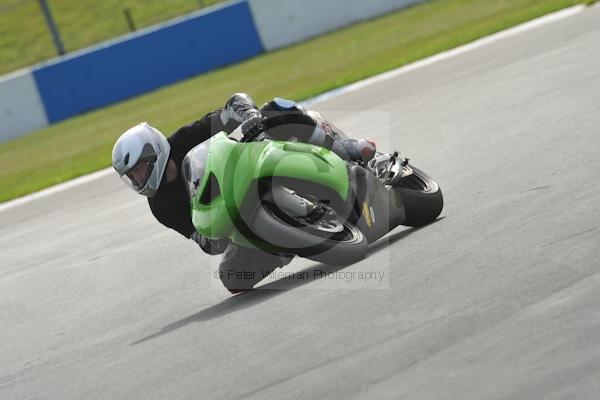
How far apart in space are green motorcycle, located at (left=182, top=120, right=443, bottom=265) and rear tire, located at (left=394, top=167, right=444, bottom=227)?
0.35 metres

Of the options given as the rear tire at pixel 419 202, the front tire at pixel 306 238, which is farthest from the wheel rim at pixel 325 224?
the rear tire at pixel 419 202

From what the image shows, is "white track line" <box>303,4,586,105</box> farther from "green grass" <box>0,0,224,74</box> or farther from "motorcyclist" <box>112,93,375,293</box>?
"green grass" <box>0,0,224,74</box>

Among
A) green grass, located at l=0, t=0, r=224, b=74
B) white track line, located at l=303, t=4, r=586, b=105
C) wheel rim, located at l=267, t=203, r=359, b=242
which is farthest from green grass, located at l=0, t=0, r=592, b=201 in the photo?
wheel rim, located at l=267, t=203, r=359, b=242

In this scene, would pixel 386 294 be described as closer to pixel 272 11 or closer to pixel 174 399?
pixel 174 399

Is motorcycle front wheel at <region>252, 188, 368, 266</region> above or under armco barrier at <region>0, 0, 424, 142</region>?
above

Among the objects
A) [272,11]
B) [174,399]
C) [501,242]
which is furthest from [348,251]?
[272,11]

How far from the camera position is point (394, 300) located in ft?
18.3

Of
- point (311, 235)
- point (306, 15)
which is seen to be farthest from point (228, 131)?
point (306, 15)

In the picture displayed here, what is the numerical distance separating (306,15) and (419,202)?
20.2 m

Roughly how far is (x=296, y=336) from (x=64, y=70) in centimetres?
2207

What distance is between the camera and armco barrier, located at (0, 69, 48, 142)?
26.2 m

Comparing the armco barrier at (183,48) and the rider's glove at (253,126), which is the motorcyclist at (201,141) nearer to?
the rider's glove at (253,126)

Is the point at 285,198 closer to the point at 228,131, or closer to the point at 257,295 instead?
the point at 257,295

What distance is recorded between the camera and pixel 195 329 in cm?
643
